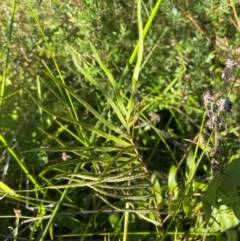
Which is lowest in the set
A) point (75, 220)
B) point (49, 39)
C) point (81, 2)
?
point (75, 220)

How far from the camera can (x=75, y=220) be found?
125 centimetres

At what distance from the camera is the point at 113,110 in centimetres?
132

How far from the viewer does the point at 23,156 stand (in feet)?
4.57

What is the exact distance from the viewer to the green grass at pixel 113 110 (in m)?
1.20

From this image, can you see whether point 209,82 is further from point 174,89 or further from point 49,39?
point 49,39

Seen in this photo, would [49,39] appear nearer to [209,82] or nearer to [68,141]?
[68,141]

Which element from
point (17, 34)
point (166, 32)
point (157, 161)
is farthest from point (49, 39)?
point (157, 161)

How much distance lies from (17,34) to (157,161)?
0.53 meters

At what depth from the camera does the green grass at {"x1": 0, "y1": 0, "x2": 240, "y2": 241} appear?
120cm

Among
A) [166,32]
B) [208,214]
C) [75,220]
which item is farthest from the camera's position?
[166,32]

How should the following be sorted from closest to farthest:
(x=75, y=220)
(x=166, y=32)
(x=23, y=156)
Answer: (x=75, y=220) < (x=23, y=156) < (x=166, y=32)

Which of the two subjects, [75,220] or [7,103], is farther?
[7,103]

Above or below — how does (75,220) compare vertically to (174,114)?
below

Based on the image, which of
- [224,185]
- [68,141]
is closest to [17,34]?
[68,141]
